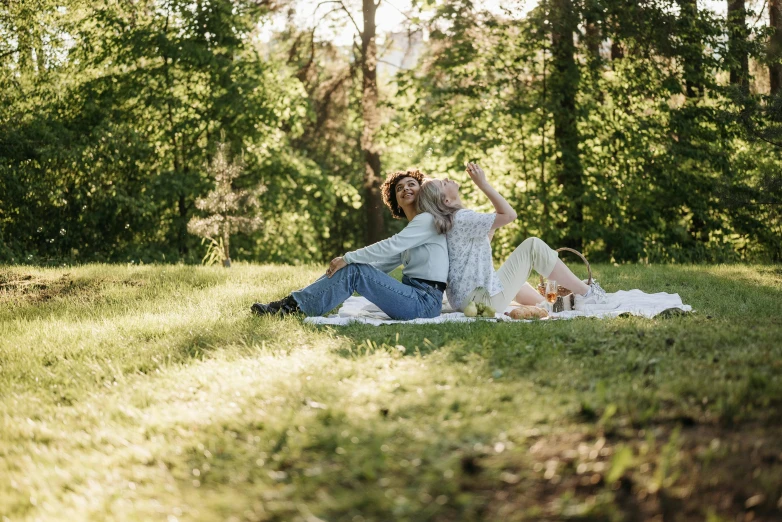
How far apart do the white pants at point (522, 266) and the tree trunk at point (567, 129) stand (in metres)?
6.98

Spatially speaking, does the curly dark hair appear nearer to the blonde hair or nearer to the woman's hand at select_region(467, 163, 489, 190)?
the blonde hair

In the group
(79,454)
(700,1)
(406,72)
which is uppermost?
(700,1)

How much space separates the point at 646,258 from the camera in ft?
43.8

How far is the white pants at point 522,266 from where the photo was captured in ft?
21.6

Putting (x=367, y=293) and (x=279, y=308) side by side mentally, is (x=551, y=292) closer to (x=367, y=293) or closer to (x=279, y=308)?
(x=367, y=293)

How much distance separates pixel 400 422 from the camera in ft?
10.2

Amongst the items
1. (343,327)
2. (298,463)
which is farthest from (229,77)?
(298,463)

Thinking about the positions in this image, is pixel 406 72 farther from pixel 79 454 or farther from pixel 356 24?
pixel 79 454

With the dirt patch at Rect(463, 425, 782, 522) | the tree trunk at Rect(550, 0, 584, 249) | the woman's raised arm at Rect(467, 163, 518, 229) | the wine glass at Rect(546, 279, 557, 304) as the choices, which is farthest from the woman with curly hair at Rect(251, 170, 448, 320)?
the tree trunk at Rect(550, 0, 584, 249)

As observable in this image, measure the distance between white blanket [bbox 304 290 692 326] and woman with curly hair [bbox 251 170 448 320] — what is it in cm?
17

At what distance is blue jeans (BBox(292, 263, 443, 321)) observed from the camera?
5973mm

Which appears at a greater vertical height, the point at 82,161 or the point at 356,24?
the point at 356,24

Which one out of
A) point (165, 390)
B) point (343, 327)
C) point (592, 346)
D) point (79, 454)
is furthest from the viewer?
point (343, 327)

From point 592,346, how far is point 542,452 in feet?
6.01
